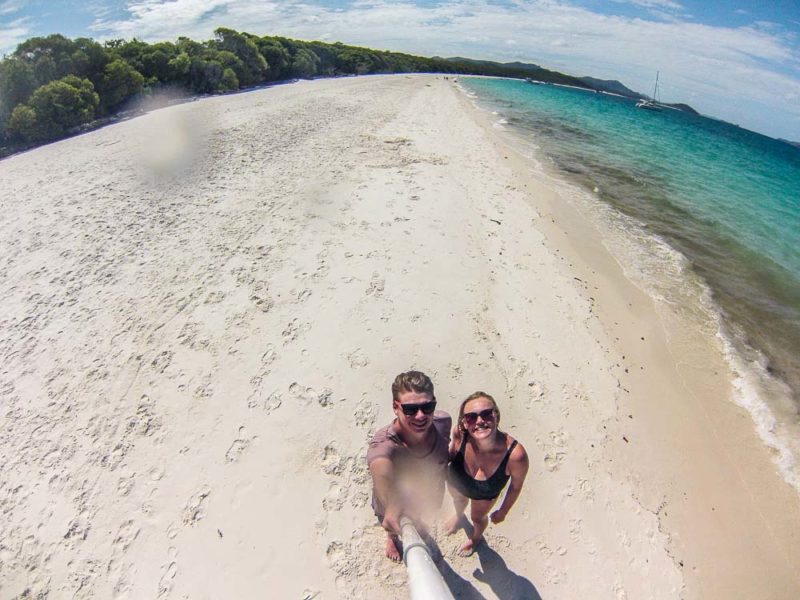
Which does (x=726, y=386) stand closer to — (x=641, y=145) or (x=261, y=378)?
(x=261, y=378)

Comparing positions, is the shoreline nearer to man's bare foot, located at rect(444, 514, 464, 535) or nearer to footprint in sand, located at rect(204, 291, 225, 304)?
man's bare foot, located at rect(444, 514, 464, 535)

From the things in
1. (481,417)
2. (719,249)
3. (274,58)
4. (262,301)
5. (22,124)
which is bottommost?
(719,249)

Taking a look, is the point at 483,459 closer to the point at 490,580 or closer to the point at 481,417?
the point at 481,417

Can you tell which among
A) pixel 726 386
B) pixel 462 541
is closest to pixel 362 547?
pixel 462 541

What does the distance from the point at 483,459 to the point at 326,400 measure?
269 cm

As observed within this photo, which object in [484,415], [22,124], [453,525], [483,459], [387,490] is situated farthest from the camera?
[22,124]

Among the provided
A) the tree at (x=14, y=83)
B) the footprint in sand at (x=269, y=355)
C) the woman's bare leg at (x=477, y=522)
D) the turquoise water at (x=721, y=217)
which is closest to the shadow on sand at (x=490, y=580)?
the woman's bare leg at (x=477, y=522)

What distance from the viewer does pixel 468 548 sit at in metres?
3.64

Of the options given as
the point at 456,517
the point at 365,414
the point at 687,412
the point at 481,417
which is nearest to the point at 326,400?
the point at 365,414

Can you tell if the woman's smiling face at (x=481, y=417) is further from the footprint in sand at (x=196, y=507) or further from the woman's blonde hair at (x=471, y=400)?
the footprint in sand at (x=196, y=507)

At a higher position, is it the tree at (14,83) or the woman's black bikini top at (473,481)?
the tree at (14,83)

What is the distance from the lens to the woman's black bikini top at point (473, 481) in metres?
2.99

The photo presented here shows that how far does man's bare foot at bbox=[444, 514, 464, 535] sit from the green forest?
24183mm

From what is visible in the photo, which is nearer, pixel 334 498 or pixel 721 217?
pixel 334 498
